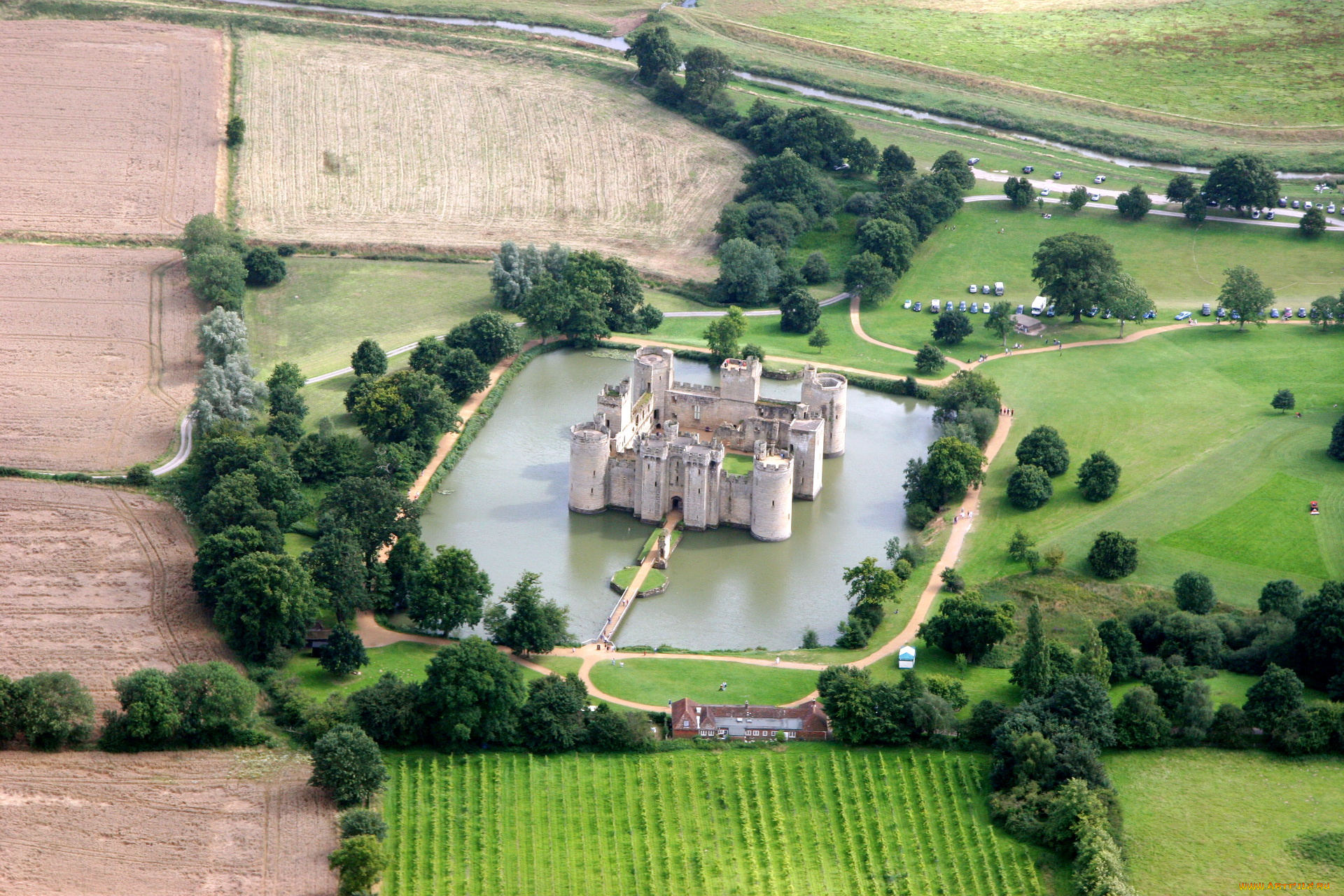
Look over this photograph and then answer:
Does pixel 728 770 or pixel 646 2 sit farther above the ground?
→ pixel 646 2

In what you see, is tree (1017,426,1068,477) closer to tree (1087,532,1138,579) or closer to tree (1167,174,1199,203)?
tree (1087,532,1138,579)

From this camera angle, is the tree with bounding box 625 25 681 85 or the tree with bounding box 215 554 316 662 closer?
the tree with bounding box 215 554 316 662

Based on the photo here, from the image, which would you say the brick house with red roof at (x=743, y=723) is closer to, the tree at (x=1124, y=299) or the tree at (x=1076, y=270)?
the tree at (x=1124, y=299)

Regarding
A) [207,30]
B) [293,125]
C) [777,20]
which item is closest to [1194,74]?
[777,20]

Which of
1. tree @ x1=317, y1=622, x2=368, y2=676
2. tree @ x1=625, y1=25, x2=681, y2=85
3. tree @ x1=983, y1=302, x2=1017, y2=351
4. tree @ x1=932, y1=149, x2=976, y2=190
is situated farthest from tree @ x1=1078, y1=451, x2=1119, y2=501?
tree @ x1=625, y1=25, x2=681, y2=85

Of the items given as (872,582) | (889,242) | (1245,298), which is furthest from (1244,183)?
(872,582)

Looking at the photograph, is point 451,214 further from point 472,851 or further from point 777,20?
point 472,851
